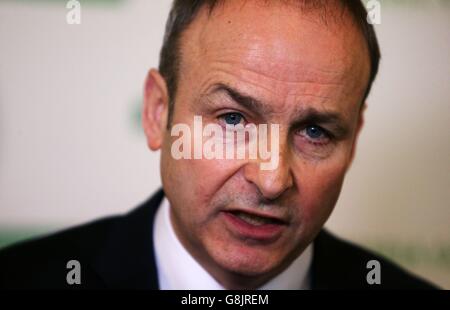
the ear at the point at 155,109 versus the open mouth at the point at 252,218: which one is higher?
the ear at the point at 155,109

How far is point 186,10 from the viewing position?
1153mm

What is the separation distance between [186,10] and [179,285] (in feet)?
1.93

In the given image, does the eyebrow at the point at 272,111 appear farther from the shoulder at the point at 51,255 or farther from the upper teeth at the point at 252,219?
the shoulder at the point at 51,255

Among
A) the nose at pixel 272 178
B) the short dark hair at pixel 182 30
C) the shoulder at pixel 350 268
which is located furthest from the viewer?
the shoulder at pixel 350 268

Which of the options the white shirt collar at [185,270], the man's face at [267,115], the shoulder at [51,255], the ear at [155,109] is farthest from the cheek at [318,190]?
the shoulder at [51,255]

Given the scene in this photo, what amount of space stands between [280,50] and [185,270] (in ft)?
1.69

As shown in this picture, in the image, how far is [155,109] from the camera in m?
1.20

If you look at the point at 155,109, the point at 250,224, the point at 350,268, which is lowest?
the point at 350,268

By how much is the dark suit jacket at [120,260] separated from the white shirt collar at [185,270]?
0.09 ft

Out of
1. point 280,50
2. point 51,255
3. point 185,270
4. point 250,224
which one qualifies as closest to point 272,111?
point 280,50

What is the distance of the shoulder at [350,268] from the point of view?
4.13ft

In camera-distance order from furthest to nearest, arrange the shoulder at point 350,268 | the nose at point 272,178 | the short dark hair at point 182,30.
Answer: the shoulder at point 350,268, the short dark hair at point 182,30, the nose at point 272,178

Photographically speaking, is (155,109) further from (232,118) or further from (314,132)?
(314,132)
